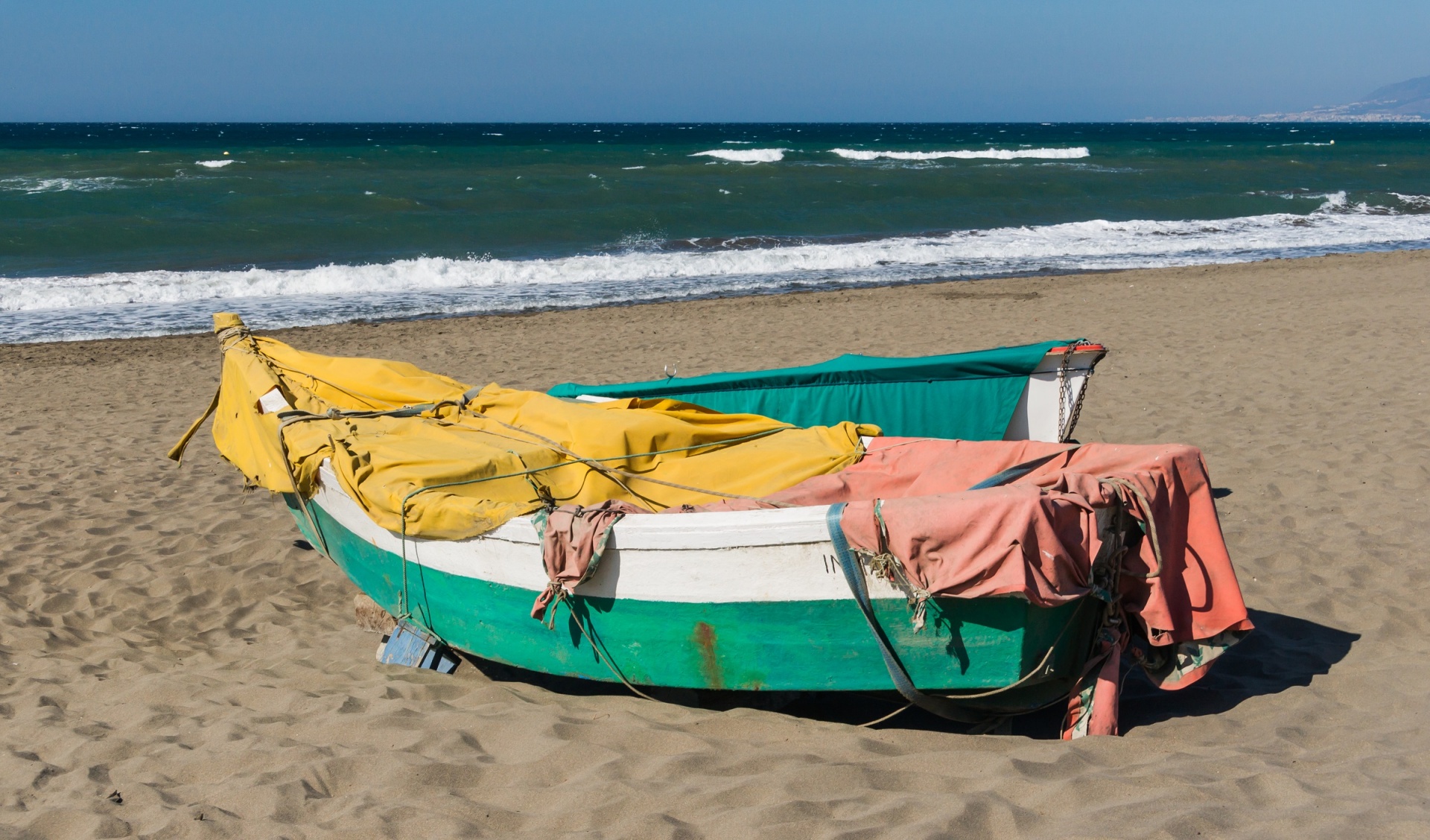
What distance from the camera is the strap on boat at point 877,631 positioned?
126 inches

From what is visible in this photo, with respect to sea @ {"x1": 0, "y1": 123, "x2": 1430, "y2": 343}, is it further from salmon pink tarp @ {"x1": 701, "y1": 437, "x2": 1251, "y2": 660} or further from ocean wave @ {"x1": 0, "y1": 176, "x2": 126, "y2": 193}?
salmon pink tarp @ {"x1": 701, "y1": 437, "x2": 1251, "y2": 660}

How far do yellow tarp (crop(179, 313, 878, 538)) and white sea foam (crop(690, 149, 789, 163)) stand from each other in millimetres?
35589

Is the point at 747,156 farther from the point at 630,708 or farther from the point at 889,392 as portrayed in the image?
the point at 630,708

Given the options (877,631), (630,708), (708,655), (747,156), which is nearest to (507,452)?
(630,708)

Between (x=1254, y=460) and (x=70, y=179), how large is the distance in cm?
3157

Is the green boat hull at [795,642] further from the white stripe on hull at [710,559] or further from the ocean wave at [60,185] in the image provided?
the ocean wave at [60,185]

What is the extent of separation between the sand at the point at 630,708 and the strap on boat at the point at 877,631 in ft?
0.50

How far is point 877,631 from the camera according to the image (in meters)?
3.28

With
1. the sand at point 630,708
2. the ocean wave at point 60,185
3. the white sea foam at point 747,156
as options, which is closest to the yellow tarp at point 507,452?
the sand at point 630,708

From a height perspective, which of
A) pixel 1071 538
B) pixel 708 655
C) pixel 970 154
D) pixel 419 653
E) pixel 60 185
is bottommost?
pixel 419 653

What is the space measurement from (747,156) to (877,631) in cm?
4114

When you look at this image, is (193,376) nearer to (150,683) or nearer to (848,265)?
(150,683)

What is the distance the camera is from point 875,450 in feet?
15.3

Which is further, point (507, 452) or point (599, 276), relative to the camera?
point (599, 276)
